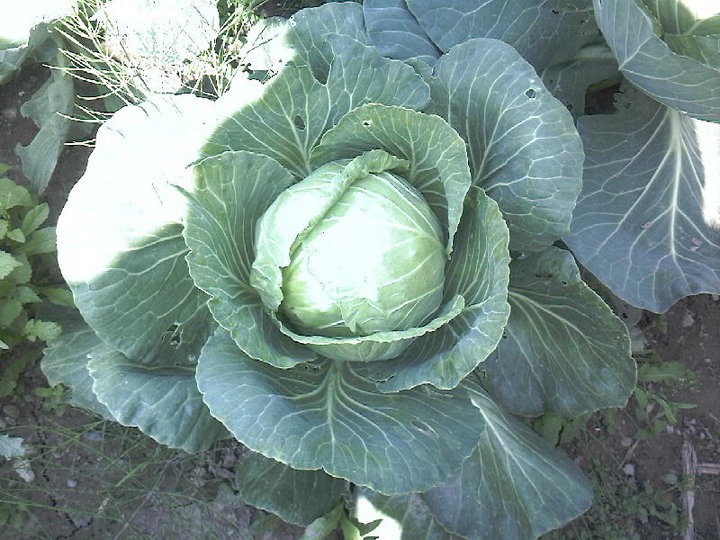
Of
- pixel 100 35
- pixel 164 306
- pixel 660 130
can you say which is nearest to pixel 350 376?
pixel 164 306

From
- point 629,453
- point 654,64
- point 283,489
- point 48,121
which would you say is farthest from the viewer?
point 629,453

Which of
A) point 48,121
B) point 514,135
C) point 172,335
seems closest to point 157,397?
point 172,335

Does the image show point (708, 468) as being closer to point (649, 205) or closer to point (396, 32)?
point (649, 205)

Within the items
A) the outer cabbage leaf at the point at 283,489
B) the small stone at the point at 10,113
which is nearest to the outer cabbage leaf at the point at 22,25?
the small stone at the point at 10,113

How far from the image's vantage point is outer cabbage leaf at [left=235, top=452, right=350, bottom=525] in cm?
216

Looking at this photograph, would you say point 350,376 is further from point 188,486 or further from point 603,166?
point 603,166

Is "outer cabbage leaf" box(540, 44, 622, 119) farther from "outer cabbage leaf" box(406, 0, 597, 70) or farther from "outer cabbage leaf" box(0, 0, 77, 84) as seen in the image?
"outer cabbage leaf" box(0, 0, 77, 84)

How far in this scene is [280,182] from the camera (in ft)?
6.52

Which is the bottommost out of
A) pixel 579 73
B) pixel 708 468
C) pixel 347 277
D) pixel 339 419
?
pixel 708 468

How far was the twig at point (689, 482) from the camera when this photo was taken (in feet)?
9.19

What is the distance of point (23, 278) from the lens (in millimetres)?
2480

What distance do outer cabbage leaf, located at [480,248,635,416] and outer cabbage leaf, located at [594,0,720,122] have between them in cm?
60

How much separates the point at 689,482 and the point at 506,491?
109 centimetres

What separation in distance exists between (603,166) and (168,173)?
152 centimetres
